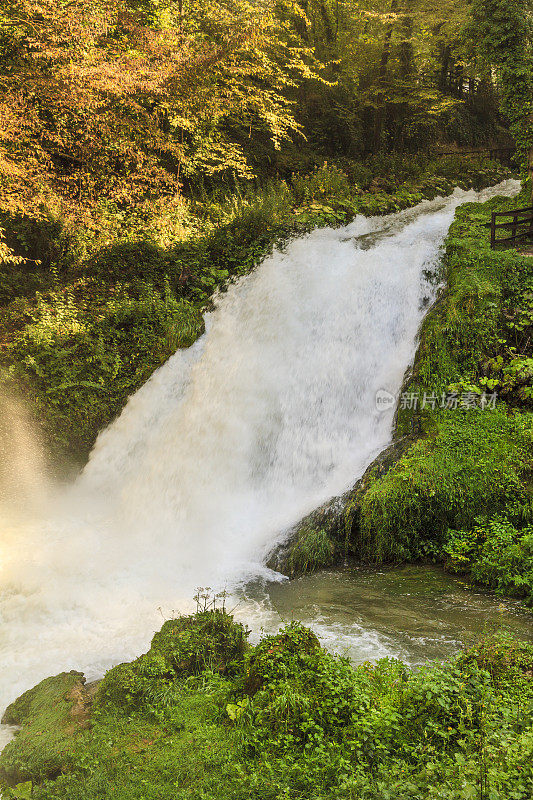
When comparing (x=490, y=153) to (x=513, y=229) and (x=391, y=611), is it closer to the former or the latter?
(x=513, y=229)

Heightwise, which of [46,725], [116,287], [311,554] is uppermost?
[116,287]

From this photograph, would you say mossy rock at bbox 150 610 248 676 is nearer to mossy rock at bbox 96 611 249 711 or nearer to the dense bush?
mossy rock at bbox 96 611 249 711

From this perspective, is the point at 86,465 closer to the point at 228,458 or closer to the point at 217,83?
the point at 228,458

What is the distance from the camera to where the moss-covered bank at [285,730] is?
3.02m

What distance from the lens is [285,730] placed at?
351cm

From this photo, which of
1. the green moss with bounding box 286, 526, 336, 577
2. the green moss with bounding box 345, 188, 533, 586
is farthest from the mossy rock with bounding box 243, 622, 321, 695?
the green moss with bounding box 345, 188, 533, 586

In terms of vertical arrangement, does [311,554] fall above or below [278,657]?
below

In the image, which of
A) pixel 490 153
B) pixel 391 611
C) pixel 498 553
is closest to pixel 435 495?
pixel 498 553

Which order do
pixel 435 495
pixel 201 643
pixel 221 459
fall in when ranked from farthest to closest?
1. pixel 221 459
2. pixel 435 495
3. pixel 201 643

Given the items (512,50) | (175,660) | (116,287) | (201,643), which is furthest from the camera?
(116,287)

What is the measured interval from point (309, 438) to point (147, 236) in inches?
290

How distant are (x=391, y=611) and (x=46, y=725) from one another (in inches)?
140

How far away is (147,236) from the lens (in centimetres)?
1298

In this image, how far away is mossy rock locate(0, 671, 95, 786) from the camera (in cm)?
362
